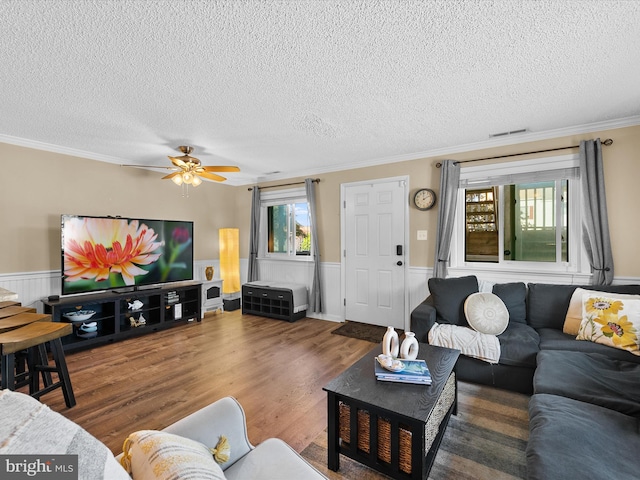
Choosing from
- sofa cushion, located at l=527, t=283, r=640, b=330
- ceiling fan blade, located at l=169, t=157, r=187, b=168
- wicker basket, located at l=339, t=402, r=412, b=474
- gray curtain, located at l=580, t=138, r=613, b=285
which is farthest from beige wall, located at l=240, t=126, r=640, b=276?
wicker basket, located at l=339, t=402, r=412, b=474

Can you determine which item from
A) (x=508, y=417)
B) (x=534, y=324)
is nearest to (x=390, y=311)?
(x=534, y=324)

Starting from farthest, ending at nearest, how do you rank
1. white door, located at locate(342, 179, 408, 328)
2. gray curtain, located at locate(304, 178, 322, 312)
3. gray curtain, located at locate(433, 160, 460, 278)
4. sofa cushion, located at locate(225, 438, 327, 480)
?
1. gray curtain, located at locate(304, 178, 322, 312)
2. white door, located at locate(342, 179, 408, 328)
3. gray curtain, located at locate(433, 160, 460, 278)
4. sofa cushion, located at locate(225, 438, 327, 480)

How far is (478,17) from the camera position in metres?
1.57

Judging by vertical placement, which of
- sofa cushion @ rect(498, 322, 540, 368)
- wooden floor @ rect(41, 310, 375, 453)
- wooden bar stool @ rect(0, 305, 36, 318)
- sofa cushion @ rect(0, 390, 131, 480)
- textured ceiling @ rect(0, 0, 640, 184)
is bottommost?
wooden floor @ rect(41, 310, 375, 453)

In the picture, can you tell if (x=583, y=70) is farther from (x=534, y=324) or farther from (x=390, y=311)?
(x=390, y=311)

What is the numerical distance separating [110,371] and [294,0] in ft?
11.2

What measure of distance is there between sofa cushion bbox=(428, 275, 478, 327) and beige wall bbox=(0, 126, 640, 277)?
82cm

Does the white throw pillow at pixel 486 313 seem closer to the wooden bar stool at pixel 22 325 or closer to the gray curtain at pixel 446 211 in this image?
the gray curtain at pixel 446 211

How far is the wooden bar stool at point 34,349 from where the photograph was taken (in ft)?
6.32

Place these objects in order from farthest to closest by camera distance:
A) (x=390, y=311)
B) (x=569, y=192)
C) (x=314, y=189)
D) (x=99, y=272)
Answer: (x=314, y=189)
(x=390, y=311)
(x=99, y=272)
(x=569, y=192)

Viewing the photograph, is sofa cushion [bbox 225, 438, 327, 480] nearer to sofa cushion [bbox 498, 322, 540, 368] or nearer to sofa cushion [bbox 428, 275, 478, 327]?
sofa cushion [bbox 498, 322, 540, 368]

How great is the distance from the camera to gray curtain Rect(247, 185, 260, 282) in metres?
5.44

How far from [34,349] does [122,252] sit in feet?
5.69

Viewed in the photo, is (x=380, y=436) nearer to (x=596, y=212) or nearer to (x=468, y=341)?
(x=468, y=341)
